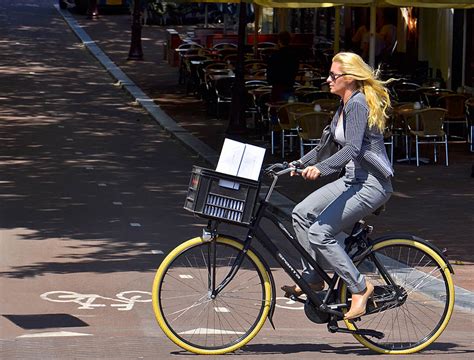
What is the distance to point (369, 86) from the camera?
7340 millimetres

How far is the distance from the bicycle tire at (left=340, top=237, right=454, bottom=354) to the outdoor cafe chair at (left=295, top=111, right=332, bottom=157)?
970 cm

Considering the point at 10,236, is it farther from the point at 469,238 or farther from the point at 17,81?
the point at 17,81

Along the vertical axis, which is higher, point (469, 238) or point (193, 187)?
point (193, 187)

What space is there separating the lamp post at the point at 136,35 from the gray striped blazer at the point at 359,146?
27552 millimetres

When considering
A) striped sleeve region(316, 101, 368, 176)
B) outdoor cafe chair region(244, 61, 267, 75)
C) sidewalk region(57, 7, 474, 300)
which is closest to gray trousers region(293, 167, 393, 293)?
striped sleeve region(316, 101, 368, 176)

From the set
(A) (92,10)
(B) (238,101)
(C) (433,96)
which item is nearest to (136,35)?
(B) (238,101)

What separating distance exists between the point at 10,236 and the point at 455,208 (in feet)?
16.3

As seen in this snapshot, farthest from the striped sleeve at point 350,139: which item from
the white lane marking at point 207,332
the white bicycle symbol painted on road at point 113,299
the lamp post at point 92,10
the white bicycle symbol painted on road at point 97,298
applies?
the lamp post at point 92,10

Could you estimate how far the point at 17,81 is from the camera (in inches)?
1203

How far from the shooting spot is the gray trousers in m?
7.21

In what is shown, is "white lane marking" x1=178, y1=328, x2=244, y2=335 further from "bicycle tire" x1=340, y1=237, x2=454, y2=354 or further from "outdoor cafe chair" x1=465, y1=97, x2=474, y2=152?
"outdoor cafe chair" x1=465, y1=97, x2=474, y2=152

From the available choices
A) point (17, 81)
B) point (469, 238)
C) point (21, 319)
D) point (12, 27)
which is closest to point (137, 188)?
point (469, 238)

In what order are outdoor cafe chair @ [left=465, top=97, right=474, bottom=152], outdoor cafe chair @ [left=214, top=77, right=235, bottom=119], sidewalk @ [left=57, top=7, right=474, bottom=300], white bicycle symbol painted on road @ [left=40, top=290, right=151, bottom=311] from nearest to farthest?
1. white bicycle symbol painted on road @ [left=40, top=290, right=151, bottom=311]
2. sidewalk @ [left=57, top=7, right=474, bottom=300]
3. outdoor cafe chair @ [left=465, top=97, right=474, bottom=152]
4. outdoor cafe chair @ [left=214, top=77, right=235, bottom=119]

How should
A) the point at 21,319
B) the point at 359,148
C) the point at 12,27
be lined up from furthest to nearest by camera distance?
1. the point at 12,27
2. the point at 21,319
3. the point at 359,148
